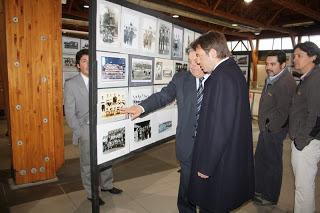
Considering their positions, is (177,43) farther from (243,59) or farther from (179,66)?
(243,59)

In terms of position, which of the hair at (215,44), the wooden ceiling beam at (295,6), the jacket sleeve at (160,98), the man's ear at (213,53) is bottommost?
the jacket sleeve at (160,98)

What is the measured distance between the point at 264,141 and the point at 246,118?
146 cm

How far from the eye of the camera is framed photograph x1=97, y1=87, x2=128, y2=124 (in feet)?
6.68

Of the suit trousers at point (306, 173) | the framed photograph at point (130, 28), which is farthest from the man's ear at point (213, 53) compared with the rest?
the suit trousers at point (306, 173)

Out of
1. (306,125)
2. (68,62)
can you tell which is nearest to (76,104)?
(306,125)

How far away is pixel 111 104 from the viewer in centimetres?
214

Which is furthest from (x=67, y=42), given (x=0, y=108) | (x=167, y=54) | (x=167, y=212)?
(x=167, y=212)

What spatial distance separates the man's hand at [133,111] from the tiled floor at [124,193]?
1265mm

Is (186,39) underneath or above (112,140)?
above

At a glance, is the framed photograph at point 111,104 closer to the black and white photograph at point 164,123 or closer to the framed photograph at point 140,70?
the framed photograph at point 140,70

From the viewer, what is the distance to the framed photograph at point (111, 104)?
6.68 feet

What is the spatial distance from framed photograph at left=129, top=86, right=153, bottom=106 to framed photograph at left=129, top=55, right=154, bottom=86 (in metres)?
0.05

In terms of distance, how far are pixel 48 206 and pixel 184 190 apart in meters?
1.67

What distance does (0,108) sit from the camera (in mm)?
8008
